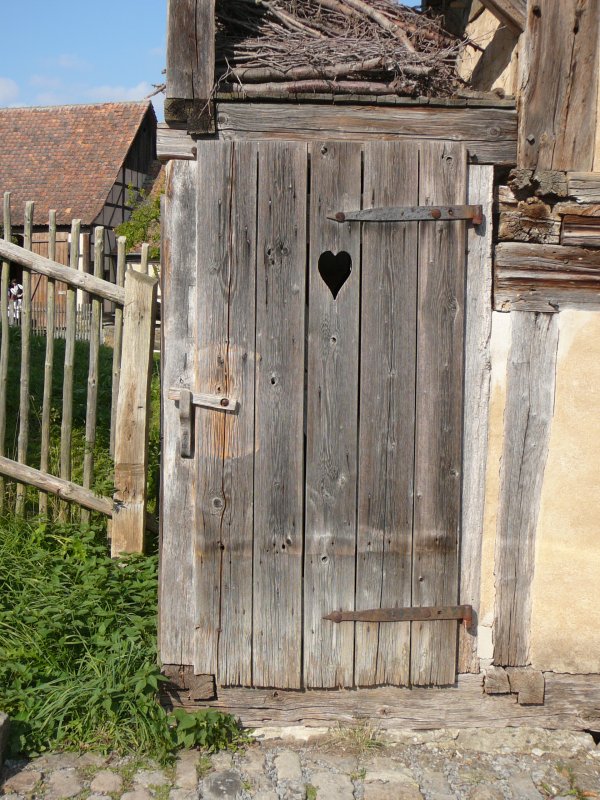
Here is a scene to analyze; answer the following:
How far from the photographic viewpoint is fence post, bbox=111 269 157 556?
420cm

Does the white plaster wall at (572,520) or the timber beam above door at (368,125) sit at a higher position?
the timber beam above door at (368,125)

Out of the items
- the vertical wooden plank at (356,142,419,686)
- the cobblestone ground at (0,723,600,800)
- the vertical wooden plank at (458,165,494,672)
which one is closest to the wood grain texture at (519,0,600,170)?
the vertical wooden plank at (458,165,494,672)

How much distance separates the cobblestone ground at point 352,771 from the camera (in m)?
3.02

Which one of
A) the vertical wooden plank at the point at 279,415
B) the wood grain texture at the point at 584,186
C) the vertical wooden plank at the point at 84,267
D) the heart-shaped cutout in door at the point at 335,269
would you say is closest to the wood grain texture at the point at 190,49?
the vertical wooden plank at the point at 279,415

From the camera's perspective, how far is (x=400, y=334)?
129 inches

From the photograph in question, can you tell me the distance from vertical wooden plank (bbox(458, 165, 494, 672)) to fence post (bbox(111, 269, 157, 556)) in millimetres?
1757

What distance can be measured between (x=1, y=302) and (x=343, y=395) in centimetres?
239

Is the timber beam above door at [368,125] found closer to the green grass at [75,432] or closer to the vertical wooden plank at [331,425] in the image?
the vertical wooden plank at [331,425]

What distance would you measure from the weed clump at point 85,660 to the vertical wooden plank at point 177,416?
0.21m

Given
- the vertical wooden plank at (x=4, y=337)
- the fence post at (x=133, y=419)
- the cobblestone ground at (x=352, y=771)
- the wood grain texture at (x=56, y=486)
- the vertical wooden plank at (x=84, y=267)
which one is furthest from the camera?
the vertical wooden plank at (x=84, y=267)

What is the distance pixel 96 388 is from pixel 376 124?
2183mm

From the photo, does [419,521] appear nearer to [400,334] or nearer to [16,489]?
[400,334]

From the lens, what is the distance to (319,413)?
330 centimetres

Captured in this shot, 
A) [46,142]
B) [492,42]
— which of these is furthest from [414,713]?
[46,142]
